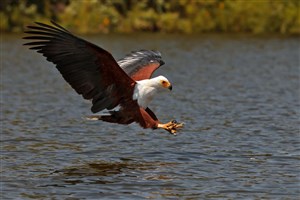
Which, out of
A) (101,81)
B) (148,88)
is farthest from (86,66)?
(148,88)

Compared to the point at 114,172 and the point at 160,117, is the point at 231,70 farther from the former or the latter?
the point at 114,172

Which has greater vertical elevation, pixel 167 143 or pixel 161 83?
pixel 161 83

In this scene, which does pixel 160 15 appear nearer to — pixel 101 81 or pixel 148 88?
pixel 148 88

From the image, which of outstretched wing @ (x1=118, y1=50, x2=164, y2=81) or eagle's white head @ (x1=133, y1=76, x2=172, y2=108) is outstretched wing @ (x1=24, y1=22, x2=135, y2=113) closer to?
eagle's white head @ (x1=133, y1=76, x2=172, y2=108)

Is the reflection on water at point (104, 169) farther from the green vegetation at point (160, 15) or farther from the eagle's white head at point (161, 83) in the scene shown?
the green vegetation at point (160, 15)

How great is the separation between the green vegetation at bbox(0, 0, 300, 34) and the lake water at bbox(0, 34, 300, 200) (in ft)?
49.1

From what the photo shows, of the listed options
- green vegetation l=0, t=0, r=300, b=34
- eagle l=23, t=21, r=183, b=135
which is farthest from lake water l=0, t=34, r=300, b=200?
green vegetation l=0, t=0, r=300, b=34

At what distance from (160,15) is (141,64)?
2807 centimetres

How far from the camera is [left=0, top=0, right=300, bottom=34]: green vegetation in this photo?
3822 centimetres

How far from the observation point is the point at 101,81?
10695mm

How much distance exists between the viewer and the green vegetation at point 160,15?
125 feet

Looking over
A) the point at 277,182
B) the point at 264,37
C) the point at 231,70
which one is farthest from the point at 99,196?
the point at 264,37

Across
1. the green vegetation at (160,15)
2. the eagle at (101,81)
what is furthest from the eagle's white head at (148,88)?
the green vegetation at (160,15)

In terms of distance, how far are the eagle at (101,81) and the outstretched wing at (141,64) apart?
599mm
